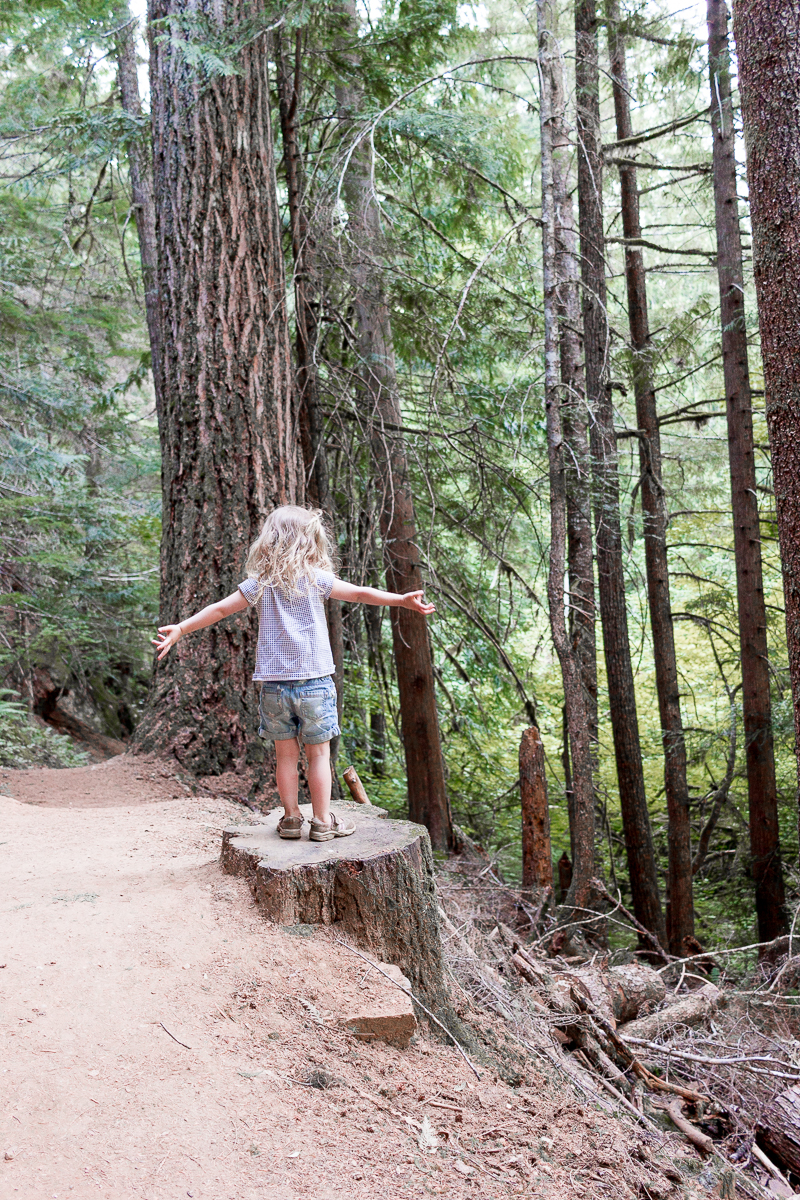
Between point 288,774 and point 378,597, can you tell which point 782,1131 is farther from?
point 378,597

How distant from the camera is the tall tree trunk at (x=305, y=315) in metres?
8.05

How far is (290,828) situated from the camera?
4.03m

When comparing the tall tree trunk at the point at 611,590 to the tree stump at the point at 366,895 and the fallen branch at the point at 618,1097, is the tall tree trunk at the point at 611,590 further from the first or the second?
the tree stump at the point at 366,895

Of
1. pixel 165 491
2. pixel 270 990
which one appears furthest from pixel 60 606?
pixel 270 990

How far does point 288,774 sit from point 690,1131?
8.09 feet

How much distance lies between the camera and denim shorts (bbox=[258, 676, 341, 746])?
4039mm

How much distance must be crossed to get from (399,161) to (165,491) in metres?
4.42

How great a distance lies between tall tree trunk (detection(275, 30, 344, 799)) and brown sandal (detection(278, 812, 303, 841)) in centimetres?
384

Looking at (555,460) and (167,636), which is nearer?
(167,636)

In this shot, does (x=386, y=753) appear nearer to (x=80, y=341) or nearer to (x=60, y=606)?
(x=60, y=606)

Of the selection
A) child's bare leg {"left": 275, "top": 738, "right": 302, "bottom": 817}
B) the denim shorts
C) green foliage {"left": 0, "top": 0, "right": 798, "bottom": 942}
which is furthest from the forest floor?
green foliage {"left": 0, "top": 0, "right": 798, "bottom": 942}

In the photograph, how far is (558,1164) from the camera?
113 inches

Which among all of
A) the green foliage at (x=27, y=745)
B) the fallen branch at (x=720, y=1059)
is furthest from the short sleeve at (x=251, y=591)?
the green foliage at (x=27, y=745)

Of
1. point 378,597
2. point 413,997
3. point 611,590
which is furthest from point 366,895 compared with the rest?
point 611,590
